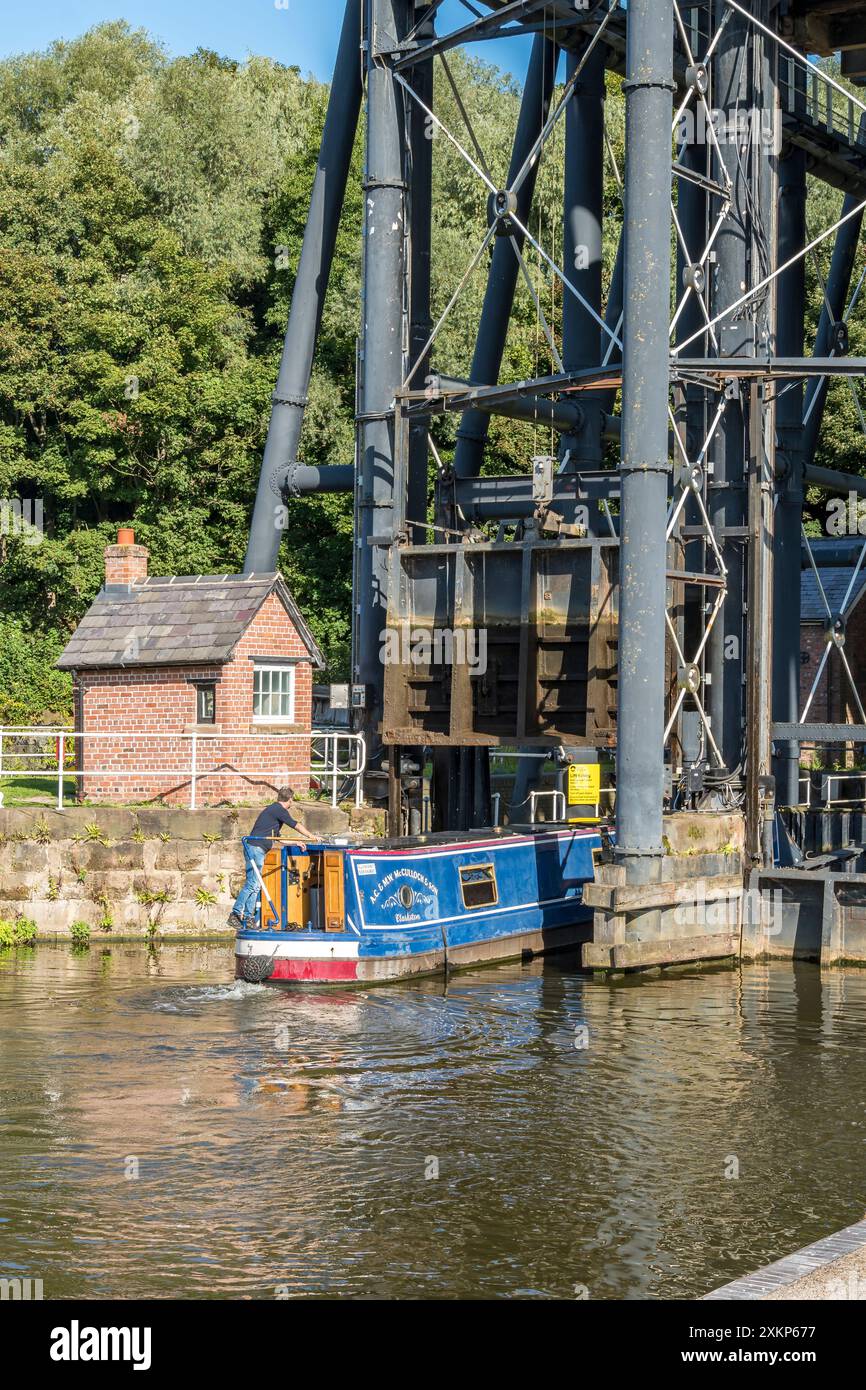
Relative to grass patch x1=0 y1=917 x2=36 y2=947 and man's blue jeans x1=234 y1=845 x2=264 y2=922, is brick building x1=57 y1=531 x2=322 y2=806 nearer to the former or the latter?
grass patch x1=0 y1=917 x2=36 y2=947

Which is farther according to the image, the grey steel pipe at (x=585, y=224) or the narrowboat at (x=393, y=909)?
the grey steel pipe at (x=585, y=224)

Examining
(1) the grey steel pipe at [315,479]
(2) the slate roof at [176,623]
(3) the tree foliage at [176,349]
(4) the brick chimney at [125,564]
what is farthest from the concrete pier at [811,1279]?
(3) the tree foliage at [176,349]

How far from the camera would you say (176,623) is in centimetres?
2831

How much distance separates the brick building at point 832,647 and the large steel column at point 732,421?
17.3 m

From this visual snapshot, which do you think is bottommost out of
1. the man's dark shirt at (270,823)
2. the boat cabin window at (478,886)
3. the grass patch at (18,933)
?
the grass patch at (18,933)

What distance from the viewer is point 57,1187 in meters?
12.9

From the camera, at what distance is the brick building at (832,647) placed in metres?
44.4

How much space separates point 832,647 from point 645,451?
2267 cm

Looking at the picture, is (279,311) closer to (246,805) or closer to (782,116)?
(782,116)

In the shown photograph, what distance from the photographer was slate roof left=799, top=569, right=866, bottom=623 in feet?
Result: 146

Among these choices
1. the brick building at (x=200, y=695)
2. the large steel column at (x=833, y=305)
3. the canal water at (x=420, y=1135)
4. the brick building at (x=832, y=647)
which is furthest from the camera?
the brick building at (x=832, y=647)

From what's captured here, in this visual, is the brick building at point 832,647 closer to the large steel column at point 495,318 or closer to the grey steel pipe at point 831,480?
the grey steel pipe at point 831,480
